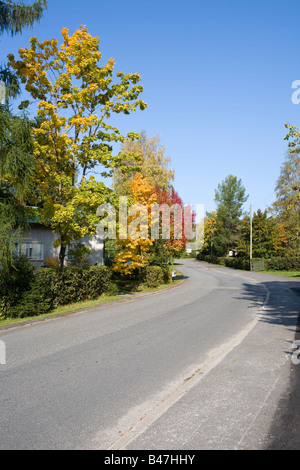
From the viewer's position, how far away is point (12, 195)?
1203 centimetres

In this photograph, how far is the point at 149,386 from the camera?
5.81 m

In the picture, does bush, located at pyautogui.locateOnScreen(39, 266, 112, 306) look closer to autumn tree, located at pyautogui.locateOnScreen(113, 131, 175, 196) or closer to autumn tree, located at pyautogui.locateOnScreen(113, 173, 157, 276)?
autumn tree, located at pyautogui.locateOnScreen(113, 173, 157, 276)

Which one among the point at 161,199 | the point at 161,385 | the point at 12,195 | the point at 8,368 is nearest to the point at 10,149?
the point at 12,195

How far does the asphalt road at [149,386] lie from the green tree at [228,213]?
5780cm

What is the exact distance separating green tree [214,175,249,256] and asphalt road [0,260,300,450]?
57796 mm

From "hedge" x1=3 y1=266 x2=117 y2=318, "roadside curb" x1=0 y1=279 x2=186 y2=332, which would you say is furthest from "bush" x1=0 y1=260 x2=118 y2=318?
"roadside curb" x1=0 y1=279 x2=186 y2=332

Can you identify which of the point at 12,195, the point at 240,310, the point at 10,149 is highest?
the point at 10,149

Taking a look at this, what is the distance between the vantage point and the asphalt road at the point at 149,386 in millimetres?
4176

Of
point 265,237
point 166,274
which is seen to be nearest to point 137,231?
point 166,274

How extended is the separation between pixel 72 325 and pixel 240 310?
650 cm

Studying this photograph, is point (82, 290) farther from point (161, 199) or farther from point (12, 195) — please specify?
point (161, 199)

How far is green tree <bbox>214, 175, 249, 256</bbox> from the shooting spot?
6819cm

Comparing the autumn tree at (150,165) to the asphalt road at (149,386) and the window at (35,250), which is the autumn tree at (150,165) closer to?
the window at (35,250)

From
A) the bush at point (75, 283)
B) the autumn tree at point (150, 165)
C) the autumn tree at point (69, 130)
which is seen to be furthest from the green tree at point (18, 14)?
the autumn tree at point (150, 165)
